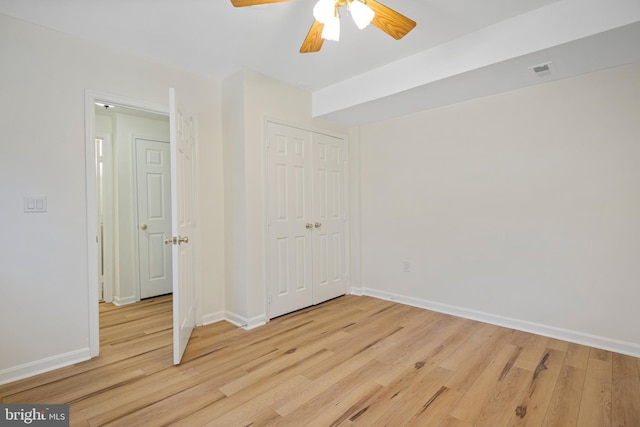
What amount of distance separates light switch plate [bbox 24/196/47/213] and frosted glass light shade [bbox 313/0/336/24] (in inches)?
87.3

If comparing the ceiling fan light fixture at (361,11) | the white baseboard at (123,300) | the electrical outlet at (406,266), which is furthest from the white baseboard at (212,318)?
the ceiling fan light fixture at (361,11)

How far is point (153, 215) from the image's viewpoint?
13.4 ft

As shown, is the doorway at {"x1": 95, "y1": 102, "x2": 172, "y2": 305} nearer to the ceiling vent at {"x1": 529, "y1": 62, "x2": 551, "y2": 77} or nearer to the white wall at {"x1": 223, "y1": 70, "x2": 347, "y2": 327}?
the white wall at {"x1": 223, "y1": 70, "x2": 347, "y2": 327}

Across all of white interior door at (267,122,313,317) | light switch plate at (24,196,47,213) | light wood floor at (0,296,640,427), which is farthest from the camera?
white interior door at (267,122,313,317)

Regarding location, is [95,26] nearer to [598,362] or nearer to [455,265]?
[455,265]

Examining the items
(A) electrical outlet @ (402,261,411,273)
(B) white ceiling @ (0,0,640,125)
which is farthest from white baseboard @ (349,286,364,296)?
(B) white ceiling @ (0,0,640,125)

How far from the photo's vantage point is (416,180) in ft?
11.7

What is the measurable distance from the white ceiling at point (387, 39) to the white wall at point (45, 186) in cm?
20

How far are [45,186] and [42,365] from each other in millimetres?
1250

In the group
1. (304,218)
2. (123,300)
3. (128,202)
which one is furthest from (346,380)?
(128,202)

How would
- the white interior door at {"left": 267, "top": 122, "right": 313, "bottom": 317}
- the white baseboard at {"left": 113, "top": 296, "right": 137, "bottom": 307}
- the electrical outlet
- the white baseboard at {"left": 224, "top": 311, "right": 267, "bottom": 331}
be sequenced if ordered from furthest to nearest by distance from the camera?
the white baseboard at {"left": 113, "top": 296, "right": 137, "bottom": 307} → the electrical outlet → the white interior door at {"left": 267, "top": 122, "right": 313, "bottom": 317} → the white baseboard at {"left": 224, "top": 311, "right": 267, "bottom": 331}

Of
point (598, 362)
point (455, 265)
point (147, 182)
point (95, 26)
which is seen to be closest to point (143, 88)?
point (95, 26)

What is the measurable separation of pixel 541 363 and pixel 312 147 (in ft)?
9.27

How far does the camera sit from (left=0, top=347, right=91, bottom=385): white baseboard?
2.08 m
